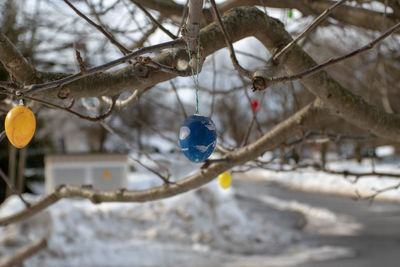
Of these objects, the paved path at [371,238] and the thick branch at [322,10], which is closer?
the thick branch at [322,10]

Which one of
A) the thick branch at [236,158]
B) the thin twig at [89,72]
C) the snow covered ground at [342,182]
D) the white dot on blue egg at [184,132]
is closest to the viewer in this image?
the thin twig at [89,72]

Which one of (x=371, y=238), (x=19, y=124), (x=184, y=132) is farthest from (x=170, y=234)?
(x=19, y=124)

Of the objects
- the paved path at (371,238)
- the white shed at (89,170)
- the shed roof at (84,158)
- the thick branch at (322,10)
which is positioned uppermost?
the shed roof at (84,158)

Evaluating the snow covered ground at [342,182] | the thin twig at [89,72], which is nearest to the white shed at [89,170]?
the snow covered ground at [342,182]

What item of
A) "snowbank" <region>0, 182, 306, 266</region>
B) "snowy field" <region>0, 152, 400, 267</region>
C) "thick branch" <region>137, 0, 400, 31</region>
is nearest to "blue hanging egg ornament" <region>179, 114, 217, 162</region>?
"thick branch" <region>137, 0, 400, 31</region>

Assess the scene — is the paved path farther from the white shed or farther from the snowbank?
the white shed

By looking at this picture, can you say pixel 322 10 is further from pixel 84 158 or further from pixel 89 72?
pixel 84 158

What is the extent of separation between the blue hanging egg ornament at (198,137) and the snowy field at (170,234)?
538 cm

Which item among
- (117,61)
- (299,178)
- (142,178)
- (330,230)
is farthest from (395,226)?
(299,178)

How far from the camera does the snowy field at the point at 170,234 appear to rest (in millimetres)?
7250

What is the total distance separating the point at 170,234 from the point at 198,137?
23.7 feet

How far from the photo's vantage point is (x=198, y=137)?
1634 mm

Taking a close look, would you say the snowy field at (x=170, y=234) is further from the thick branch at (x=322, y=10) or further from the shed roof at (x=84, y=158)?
the thick branch at (x=322, y=10)

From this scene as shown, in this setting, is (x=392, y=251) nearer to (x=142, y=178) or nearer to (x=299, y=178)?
(x=142, y=178)
